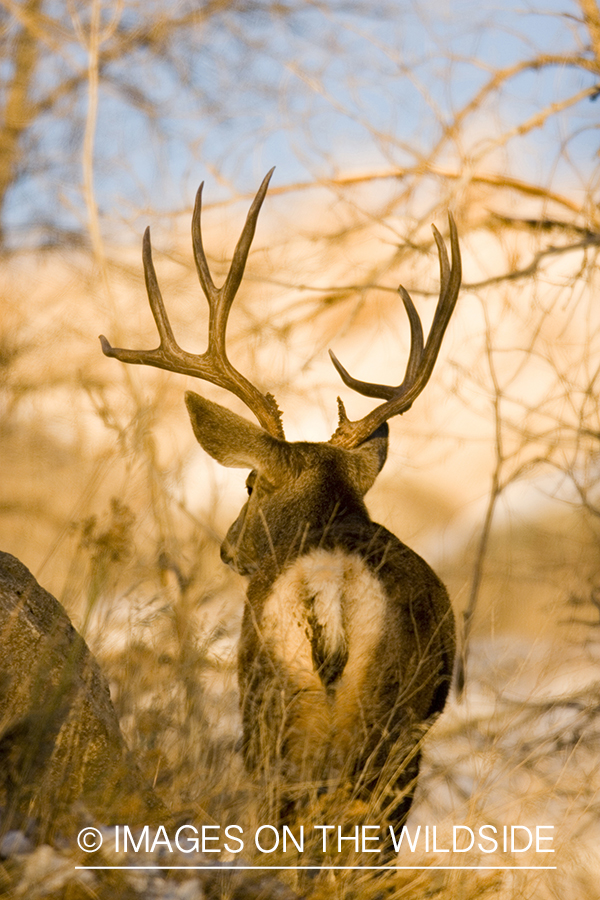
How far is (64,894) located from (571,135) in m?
5.56

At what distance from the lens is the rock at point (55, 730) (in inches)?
105

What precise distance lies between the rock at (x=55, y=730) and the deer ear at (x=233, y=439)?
1176 millimetres

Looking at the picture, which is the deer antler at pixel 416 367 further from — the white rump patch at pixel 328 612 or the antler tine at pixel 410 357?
the white rump patch at pixel 328 612

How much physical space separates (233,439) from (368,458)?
69cm

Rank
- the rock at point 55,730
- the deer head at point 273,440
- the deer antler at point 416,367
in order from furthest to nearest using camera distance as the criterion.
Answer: the deer antler at point 416,367 → the deer head at point 273,440 → the rock at point 55,730

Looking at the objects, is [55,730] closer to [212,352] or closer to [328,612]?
[328,612]

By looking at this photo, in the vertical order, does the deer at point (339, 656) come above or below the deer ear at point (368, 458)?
below

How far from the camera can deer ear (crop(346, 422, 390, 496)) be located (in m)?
4.11

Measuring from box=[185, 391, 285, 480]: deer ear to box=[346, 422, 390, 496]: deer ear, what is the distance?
15.3 inches

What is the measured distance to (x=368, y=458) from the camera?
4242 mm

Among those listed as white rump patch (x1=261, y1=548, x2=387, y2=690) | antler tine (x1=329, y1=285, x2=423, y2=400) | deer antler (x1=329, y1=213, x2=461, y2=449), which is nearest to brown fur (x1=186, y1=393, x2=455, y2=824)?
white rump patch (x1=261, y1=548, x2=387, y2=690)

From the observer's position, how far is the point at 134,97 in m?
11.1

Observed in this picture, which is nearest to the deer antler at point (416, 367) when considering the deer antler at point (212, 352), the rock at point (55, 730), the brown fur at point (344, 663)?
the deer antler at point (212, 352)

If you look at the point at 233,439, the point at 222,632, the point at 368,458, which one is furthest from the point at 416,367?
the point at 222,632
